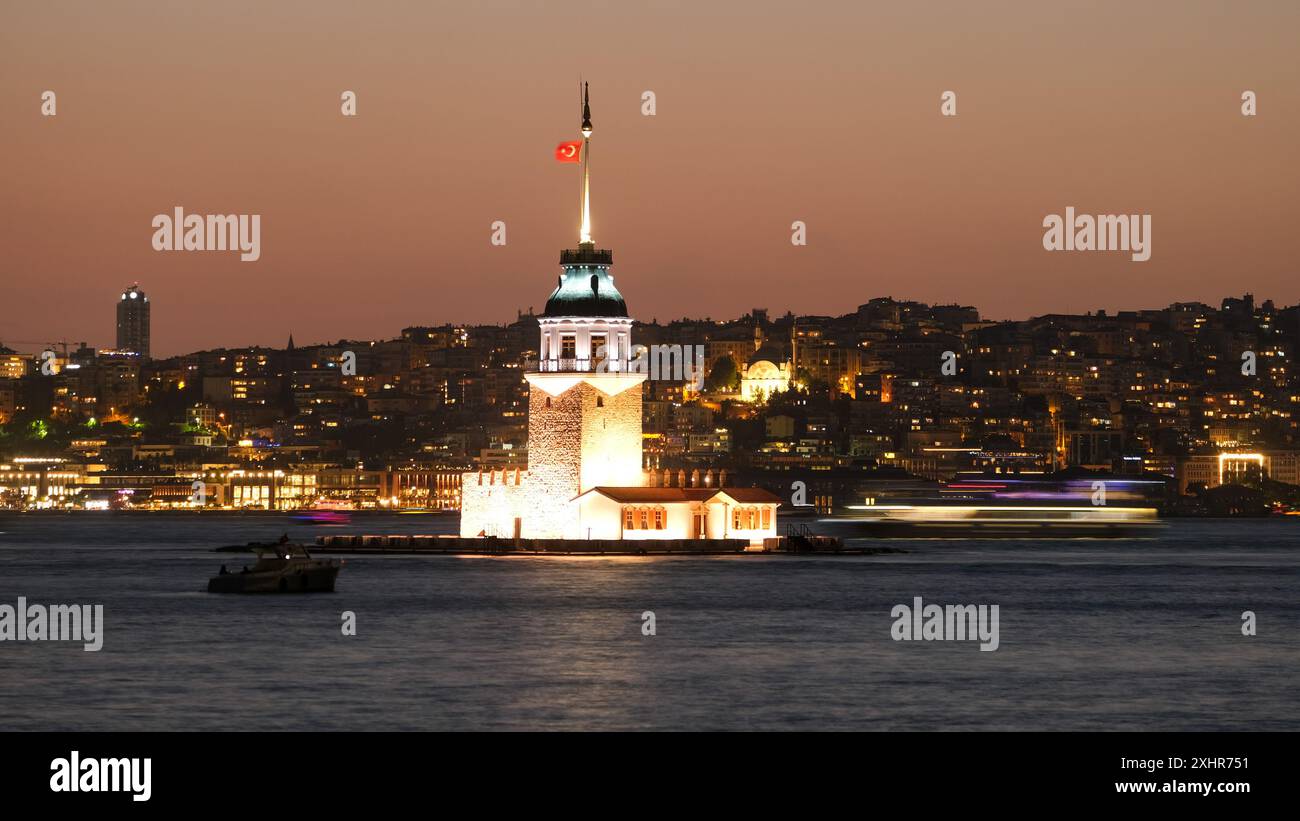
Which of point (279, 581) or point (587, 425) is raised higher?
point (587, 425)

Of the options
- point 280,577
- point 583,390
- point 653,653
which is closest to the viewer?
point 653,653

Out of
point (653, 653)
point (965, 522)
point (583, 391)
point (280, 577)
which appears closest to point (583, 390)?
point (583, 391)

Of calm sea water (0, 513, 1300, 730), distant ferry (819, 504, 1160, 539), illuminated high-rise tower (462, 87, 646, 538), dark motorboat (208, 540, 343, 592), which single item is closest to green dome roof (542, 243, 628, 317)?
illuminated high-rise tower (462, 87, 646, 538)

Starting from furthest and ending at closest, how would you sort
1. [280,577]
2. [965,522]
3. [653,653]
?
[965,522] → [280,577] → [653,653]

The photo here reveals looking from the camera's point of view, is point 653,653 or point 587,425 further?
point 587,425

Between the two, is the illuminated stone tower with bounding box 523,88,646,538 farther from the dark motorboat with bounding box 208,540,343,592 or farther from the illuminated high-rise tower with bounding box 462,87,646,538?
the dark motorboat with bounding box 208,540,343,592

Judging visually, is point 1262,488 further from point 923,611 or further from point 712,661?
point 712,661

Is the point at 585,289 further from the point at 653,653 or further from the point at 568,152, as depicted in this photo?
the point at 653,653
